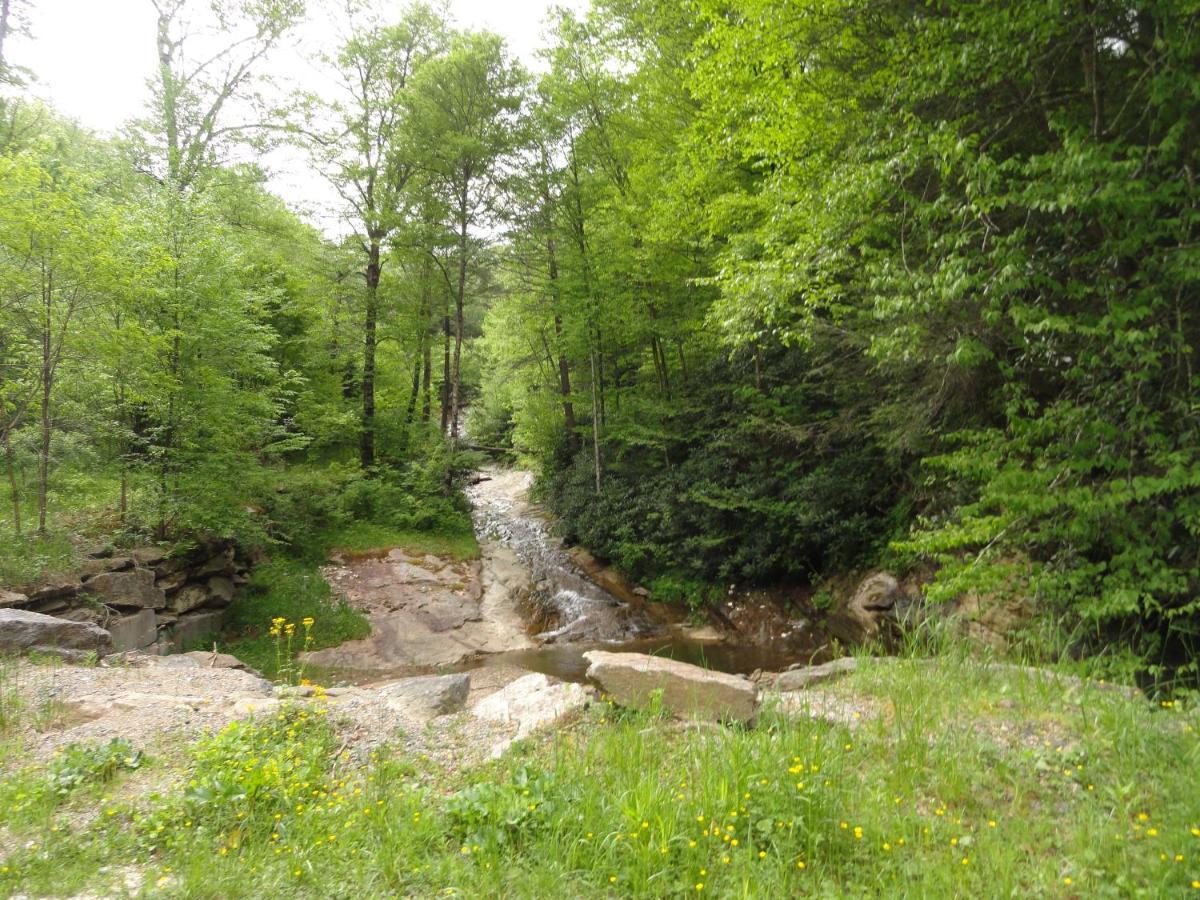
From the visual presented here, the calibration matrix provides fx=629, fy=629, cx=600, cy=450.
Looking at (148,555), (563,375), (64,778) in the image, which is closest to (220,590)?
(148,555)

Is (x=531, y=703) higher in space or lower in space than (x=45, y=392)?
lower

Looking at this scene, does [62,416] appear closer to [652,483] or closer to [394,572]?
[394,572]

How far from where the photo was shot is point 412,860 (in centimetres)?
286

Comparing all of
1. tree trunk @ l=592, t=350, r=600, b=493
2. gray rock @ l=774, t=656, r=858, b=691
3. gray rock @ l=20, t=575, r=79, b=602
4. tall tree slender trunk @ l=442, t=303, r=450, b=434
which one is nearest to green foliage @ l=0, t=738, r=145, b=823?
gray rock @ l=774, t=656, r=858, b=691

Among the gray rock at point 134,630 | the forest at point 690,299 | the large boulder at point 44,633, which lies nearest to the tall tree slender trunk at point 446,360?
the forest at point 690,299

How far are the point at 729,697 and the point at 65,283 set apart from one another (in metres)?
9.58

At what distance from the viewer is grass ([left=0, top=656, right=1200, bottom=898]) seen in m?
2.62

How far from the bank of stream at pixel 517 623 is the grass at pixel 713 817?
6.18 meters

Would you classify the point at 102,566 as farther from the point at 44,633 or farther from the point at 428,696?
the point at 428,696

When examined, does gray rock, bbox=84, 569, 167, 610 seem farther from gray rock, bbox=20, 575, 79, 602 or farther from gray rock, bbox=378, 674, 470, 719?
gray rock, bbox=378, 674, 470, 719

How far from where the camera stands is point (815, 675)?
17.6 feet

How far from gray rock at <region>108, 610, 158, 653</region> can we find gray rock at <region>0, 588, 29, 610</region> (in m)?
1.15

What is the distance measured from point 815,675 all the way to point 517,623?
27.4 ft

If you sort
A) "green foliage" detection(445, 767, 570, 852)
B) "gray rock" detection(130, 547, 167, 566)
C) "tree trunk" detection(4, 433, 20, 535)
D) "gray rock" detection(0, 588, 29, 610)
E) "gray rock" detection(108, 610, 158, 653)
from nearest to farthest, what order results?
"green foliage" detection(445, 767, 570, 852), "gray rock" detection(0, 588, 29, 610), "tree trunk" detection(4, 433, 20, 535), "gray rock" detection(108, 610, 158, 653), "gray rock" detection(130, 547, 167, 566)
